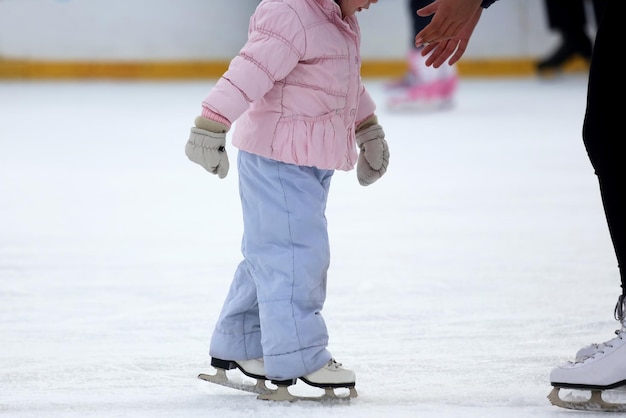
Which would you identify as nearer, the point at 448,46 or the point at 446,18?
the point at 446,18

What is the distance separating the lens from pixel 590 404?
5.16 feet

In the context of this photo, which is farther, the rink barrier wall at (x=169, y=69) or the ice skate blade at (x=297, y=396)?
the rink barrier wall at (x=169, y=69)

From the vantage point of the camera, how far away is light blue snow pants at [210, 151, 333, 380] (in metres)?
1.57

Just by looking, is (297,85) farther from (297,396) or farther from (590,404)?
(590,404)

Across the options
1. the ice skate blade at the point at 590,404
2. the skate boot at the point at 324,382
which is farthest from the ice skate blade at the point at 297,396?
the ice skate blade at the point at 590,404

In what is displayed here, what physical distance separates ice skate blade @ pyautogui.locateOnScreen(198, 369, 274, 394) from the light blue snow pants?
0.23 feet

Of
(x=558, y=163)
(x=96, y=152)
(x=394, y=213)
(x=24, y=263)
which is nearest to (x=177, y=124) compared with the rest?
(x=96, y=152)

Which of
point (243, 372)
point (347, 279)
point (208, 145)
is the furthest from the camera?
point (347, 279)

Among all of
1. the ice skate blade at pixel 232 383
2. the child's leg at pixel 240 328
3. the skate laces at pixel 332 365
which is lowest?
the ice skate blade at pixel 232 383

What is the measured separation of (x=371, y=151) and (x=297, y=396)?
1.28 ft

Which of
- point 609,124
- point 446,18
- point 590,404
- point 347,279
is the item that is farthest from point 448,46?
point 347,279

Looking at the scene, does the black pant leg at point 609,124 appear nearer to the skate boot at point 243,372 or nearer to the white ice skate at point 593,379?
the white ice skate at point 593,379

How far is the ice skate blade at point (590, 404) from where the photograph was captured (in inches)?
61.3

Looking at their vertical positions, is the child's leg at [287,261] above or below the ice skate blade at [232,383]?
above
